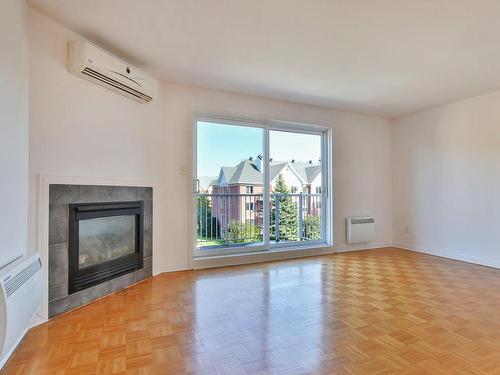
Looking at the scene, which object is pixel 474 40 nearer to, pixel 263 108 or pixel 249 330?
pixel 263 108

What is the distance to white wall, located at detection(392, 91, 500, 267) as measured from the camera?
4.04 meters

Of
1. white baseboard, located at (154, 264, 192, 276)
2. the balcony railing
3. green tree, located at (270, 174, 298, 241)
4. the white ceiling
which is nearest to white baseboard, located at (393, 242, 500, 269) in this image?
the balcony railing

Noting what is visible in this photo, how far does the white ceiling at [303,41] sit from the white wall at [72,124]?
1.01 ft

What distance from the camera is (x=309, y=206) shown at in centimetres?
499

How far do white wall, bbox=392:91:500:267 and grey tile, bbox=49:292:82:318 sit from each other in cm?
495

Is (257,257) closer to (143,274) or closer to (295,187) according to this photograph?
(295,187)

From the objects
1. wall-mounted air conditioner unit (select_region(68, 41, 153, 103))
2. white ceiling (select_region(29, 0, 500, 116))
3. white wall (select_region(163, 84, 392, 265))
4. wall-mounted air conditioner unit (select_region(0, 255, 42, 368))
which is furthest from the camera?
white wall (select_region(163, 84, 392, 265))

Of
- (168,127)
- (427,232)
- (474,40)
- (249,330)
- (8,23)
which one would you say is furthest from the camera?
(427,232)

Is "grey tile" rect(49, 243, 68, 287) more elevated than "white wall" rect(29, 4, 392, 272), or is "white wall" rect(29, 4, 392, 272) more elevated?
"white wall" rect(29, 4, 392, 272)

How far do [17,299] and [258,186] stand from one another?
10.4ft

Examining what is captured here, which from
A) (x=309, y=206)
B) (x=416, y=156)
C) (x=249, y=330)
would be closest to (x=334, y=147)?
(x=309, y=206)

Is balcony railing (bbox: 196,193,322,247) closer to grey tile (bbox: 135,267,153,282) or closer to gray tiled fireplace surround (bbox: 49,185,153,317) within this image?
grey tile (bbox: 135,267,153,282)

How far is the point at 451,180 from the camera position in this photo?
14.7 ft

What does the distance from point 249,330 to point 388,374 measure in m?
0.93
